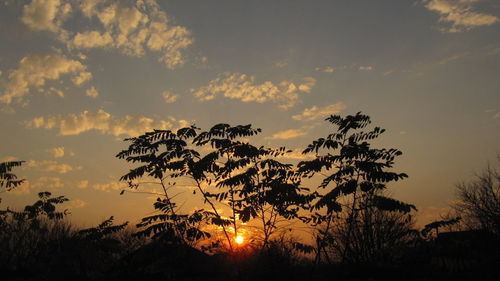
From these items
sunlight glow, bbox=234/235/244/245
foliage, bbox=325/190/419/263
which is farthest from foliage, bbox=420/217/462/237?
sunlight glow, bbox=234/235/244/245

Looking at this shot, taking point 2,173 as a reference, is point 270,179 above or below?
below

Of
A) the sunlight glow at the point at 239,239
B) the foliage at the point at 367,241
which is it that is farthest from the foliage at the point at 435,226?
the sunlight glow at the point at 239,239

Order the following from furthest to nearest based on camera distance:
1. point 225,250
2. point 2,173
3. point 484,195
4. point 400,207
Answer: point 484,195, point 2,173, point 225,250, point 400,207

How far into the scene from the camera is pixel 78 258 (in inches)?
554

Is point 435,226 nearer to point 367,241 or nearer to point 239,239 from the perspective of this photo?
point 367,241

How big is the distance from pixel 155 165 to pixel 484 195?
51531mm

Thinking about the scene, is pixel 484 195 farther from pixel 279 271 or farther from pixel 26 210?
pixel 26 210

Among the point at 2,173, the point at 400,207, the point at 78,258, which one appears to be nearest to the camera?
the point at 400,207

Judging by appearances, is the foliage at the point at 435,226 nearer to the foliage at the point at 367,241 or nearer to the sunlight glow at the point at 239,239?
the foliage at the point at 367,241

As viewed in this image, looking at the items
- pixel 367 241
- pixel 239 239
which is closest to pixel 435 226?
pixel 367 241

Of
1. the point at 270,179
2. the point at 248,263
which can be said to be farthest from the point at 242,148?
the point at 248,263

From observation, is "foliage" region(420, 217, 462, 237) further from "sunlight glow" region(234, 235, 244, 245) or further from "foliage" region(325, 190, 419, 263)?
"sunlight glow" region(234, 235, 244, 245)

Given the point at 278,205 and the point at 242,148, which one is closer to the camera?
the point at 242,148

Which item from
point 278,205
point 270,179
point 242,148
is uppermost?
point 242,148
